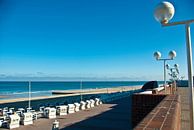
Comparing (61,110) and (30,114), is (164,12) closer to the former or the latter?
(30,114)

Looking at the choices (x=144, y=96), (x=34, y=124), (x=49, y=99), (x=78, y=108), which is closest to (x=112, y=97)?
(x=49, y=99)

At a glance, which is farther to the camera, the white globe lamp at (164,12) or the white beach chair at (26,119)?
the white beach chair at (26,119)

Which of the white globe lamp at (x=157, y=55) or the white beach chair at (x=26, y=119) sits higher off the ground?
the white globe lamp at (x=157, y=55)

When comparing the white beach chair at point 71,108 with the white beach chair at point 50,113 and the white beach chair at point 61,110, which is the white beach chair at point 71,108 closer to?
the white beach chair at point 61,110

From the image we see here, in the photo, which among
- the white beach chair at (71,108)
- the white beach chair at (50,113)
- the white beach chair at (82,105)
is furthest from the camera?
the white beach chair at (82,105)

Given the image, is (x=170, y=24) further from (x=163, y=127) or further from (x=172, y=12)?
(x=163, y=127)

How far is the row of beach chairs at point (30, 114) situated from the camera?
10030 millimetres

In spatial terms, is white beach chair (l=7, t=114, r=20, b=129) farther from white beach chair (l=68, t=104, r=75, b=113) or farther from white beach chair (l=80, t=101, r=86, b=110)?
white beach chair (l=80, t=101, r=86, b=110)

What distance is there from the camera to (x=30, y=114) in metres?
10.8

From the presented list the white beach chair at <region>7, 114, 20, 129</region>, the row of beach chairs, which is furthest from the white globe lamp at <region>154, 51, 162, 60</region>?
the white beach chair at <region>7, 114, 20, 129</region>

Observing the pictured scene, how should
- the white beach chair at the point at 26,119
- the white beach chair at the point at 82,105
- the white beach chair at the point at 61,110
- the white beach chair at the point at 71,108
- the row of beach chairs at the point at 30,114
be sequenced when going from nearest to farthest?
the row of beach chairs at the point at 30,114, the white beach chair at the point at 26,119, the white beach chair at the point at 61,110, the white beach chair at the point at 71,108, the white beach chair at the point at 82,105

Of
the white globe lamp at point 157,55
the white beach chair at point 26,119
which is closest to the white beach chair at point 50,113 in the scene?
the white beach chair at point 26,119

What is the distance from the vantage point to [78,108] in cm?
1516

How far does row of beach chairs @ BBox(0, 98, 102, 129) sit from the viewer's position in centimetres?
1003
